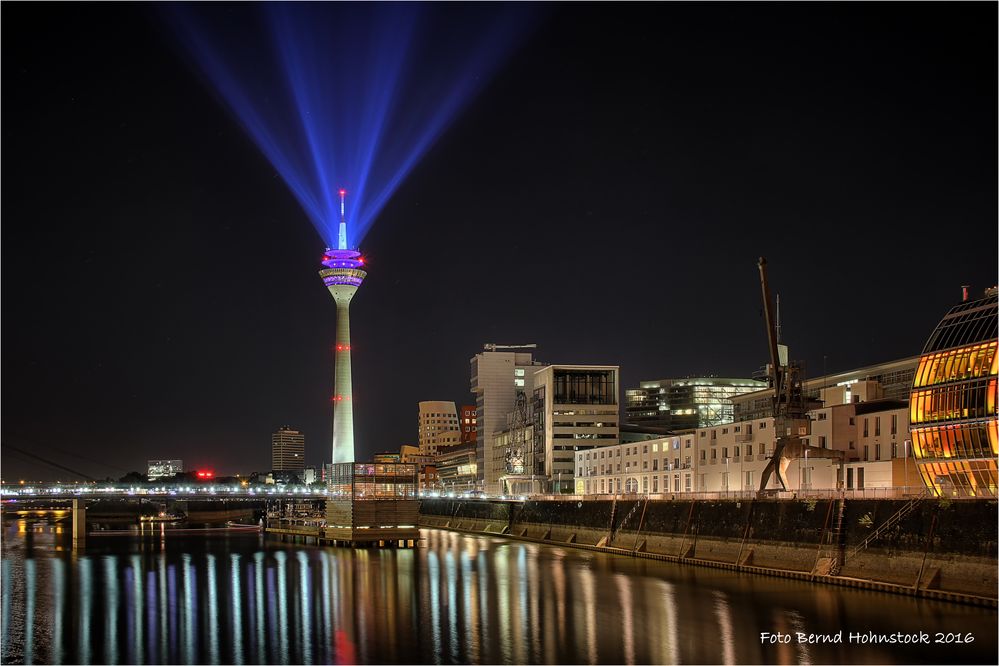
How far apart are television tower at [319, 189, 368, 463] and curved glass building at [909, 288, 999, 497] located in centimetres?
11037

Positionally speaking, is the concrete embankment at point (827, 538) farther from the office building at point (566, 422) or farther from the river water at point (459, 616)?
the office building at point (566, 422)

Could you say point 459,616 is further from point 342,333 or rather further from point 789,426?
point 342,333

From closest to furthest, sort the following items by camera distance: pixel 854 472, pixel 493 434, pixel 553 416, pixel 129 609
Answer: pixel 129 609, pixel 854 472, pixel 553 416, pixel 493 434

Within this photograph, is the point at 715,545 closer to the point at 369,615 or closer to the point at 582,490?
the point at 369,615

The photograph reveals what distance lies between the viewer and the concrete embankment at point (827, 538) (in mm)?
54375

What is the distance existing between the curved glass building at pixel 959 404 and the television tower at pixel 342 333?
362 ft

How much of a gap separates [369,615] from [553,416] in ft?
319

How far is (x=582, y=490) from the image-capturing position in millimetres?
141750

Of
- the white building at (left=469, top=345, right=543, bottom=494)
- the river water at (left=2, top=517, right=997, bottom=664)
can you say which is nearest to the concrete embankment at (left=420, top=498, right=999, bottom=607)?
the river water at (left=2, top=517, right=997, bottom=664)

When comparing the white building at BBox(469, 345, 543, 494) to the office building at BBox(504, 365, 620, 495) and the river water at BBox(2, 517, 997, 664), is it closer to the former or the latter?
the office building at BBox(504, 365, 620, 495)


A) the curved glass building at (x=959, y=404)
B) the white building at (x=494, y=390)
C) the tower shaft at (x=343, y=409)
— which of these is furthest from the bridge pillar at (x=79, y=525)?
the curved glass building at (x=959, y=404)

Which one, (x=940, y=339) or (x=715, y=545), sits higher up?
(x=940, y=339)

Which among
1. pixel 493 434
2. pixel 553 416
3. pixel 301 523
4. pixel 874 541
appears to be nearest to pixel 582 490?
pixel 553 416

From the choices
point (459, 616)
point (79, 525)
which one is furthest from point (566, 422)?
point (459, 616)
